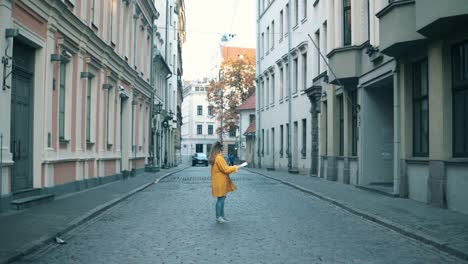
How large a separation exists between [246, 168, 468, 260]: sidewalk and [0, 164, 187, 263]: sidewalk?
18.8 ft

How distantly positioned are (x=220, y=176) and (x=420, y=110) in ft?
20.8

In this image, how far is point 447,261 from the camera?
7.57 meters

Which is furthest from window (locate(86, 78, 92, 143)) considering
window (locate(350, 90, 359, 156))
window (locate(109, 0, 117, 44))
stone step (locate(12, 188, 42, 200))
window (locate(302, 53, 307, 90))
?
window (locate(302, 53, 307, 90))

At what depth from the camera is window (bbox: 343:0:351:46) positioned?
2133cm

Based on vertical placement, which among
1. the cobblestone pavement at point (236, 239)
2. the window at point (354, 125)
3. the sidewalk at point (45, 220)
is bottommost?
the cobblestone pavement at point (236, 239)

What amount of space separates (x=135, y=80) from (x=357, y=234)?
21.3m

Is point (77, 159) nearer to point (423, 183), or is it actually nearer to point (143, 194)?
point (143, 194)

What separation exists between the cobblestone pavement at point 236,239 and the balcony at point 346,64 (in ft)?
22.3

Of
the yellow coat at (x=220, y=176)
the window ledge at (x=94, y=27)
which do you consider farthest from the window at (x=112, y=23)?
the yellow coat at (x=220, y=176)

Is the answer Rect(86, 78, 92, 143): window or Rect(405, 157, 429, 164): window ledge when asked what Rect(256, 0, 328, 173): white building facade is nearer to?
Rect(86, 78, 92, 143): window

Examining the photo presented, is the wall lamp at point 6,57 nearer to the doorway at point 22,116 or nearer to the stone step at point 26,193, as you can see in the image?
the doorway at point 22,116

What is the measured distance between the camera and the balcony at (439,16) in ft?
37.7

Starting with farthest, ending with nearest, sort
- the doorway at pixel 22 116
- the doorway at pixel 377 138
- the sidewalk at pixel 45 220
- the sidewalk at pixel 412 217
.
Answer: the doorway at pixel 377 138, the doorway at pixel 22 116, the sidewalk at pixel 412 217, the sidewalk at pixel 45 220

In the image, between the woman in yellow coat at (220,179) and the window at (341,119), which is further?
the window at (341,119)
